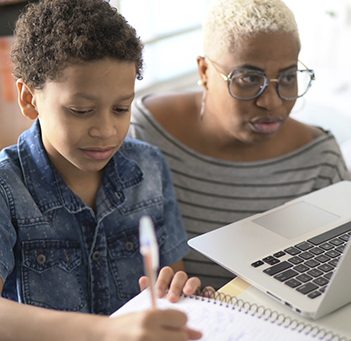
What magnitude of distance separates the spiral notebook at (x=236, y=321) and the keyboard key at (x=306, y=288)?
6 centimetres

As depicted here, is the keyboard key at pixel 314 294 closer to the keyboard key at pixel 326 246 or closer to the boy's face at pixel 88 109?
the keyboard key at pixel 326 246

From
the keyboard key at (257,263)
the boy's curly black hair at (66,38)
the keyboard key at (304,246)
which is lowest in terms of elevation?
the keyboard key at (257,263)

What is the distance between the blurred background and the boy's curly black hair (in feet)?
2.91

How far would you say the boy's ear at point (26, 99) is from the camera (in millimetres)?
1028

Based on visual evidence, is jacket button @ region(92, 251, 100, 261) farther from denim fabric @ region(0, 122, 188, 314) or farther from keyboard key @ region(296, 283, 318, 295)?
keyboard key @ region(296, 283, 318, 295)

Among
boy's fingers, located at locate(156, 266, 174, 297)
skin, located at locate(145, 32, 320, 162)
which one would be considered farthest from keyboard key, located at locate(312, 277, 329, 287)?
skin, located at locate(145, 32, 320, 162)

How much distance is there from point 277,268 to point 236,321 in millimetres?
154

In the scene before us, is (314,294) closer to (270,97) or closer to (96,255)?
(96,255)

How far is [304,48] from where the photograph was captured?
232 centimetres

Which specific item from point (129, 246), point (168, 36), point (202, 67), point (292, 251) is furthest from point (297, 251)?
point (168, 36)

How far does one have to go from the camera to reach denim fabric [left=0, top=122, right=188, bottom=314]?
3.34 ft

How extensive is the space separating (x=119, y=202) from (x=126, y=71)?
27 centimetres

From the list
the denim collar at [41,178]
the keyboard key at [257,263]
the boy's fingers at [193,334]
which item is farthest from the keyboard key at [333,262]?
the denim collar at [41,178]

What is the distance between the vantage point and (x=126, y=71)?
0.96m
